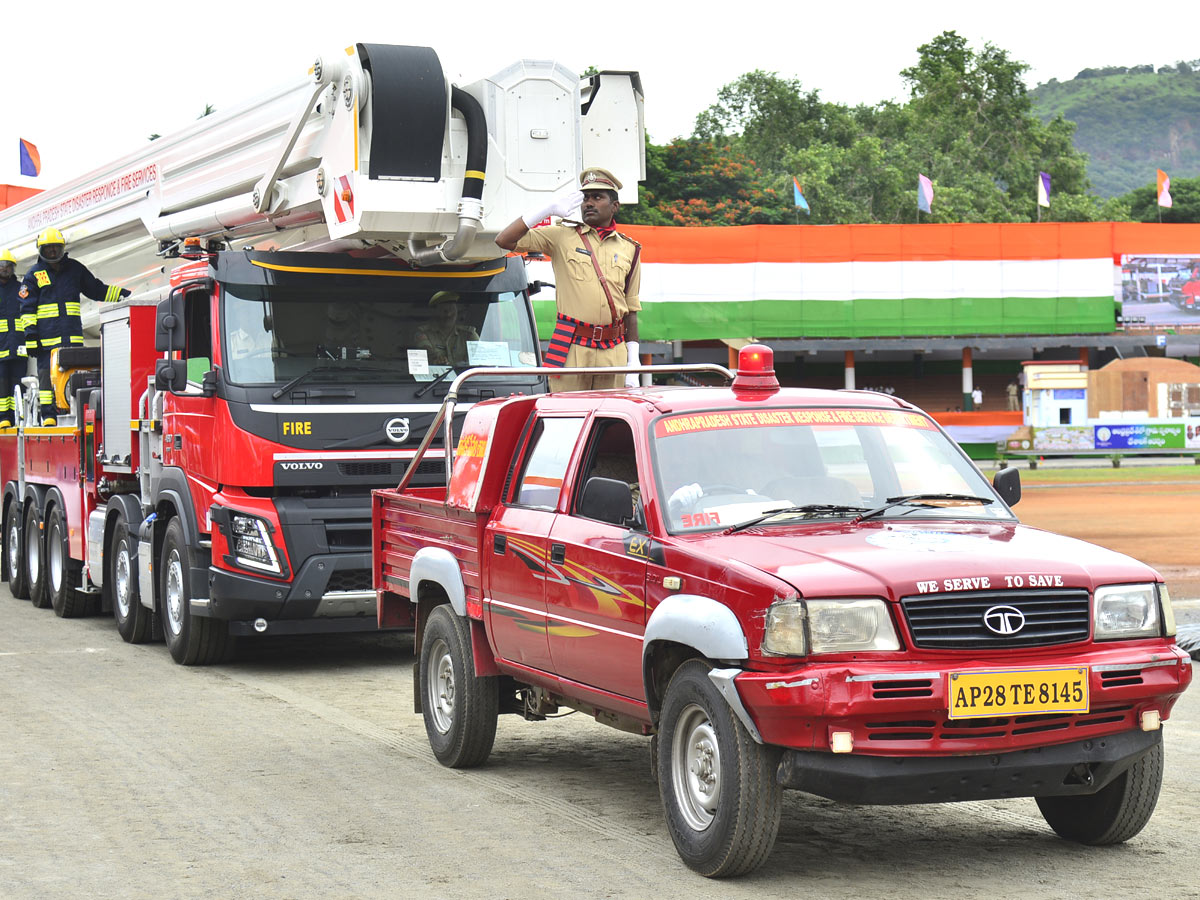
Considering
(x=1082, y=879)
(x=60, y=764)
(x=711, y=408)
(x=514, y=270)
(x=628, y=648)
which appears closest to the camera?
(x=1082, y=879)

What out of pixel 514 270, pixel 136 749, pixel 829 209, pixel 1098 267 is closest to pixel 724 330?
pixel 1098 267

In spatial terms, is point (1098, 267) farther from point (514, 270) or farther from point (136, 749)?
point (136, 749)

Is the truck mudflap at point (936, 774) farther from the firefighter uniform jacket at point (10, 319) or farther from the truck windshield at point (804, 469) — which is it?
the firefighter uniform jacket at point (10, 319)

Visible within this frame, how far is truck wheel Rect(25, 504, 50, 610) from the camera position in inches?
639

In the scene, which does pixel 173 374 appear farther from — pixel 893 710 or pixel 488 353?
pixel 893 710

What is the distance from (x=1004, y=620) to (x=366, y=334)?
6.83 m

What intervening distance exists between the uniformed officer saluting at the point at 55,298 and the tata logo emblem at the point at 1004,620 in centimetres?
1192

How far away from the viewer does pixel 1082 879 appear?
595 cm

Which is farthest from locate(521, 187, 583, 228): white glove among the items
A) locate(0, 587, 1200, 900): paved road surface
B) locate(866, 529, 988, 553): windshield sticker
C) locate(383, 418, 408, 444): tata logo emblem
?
locate(866, 529, 988, 553): windshield sticker

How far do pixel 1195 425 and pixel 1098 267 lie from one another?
9310mm

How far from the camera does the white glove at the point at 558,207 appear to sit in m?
11.0

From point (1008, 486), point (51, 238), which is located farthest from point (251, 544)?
point (51, 238)

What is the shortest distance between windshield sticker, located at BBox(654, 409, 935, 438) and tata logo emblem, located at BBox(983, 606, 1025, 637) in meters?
1.58

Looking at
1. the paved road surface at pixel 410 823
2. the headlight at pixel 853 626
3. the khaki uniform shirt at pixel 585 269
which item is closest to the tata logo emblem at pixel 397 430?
the khaki uniform shirt at pixel 585 269
